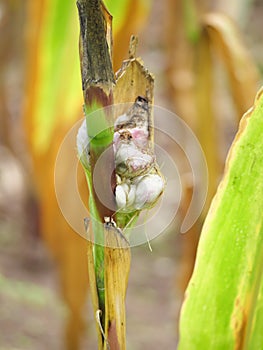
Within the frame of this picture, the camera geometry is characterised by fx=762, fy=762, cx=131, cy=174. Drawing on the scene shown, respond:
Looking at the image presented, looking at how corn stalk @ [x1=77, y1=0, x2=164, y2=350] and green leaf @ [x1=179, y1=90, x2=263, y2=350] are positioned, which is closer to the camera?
corn stalk @ [x1=77, y1=0, x2=164, y2=350]

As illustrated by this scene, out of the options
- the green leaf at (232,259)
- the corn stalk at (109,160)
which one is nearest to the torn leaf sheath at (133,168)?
the corn stalk at (109,160)

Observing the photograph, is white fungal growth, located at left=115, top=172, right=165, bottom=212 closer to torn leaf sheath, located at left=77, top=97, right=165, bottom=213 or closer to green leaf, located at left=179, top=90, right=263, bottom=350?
torn leaf sheath, located at left=77, top=97, right=165, bottom=213

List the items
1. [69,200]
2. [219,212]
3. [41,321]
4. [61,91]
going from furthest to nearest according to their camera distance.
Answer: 1. [41,321]
2. [61,91]
3. [69,200]
4. [219,212]

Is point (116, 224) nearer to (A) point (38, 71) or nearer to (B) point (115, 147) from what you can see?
(B) point (115, 147)

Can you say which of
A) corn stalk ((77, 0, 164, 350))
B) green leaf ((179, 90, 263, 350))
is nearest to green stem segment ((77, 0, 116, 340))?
corn stalk ((77, 0, 164, 350))

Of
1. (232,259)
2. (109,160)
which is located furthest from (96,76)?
(232,259)

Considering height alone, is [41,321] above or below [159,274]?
below

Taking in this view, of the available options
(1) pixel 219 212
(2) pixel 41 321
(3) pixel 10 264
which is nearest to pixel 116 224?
(1) pixel 219 212
